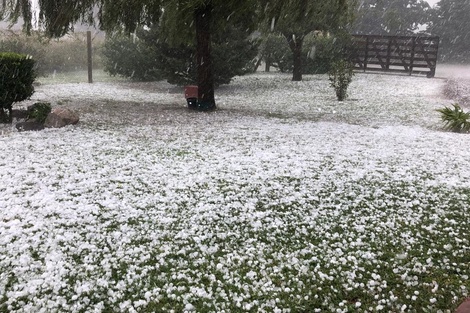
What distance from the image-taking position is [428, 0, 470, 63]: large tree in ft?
122

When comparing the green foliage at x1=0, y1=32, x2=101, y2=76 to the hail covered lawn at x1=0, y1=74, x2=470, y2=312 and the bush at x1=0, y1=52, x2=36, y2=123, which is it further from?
the hail covered lawn at x1=0, y1=74, x2=470, y2=312

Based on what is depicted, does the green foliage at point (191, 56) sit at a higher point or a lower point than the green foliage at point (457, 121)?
higher

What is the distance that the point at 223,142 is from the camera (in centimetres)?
780

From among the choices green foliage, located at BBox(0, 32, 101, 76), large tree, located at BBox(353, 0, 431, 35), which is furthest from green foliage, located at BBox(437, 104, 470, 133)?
large tree, located at BBox(353, 0, 431, 35)

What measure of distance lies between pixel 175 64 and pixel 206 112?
5.70 metres

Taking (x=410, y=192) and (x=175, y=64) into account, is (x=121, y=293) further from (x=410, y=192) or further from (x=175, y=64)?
(x=175, y=64)

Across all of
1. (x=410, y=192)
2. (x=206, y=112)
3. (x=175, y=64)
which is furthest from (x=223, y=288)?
(x=175, y=64)

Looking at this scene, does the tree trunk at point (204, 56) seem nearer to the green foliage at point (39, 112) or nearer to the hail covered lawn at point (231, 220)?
the hail covered lawn at point (231, 220)

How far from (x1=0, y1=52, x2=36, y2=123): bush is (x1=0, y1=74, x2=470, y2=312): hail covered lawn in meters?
1.42

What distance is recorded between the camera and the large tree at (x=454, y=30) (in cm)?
3719

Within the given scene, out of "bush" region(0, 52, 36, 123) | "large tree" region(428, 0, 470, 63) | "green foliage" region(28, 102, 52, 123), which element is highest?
"large tree" region(428, 0, 470, 63)

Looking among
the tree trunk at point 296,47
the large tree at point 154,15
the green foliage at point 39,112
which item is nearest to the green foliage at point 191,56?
the tree trunk at point 296,47

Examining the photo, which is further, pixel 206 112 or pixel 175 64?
pixel 175 64

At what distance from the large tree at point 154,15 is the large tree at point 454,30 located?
114 feet
